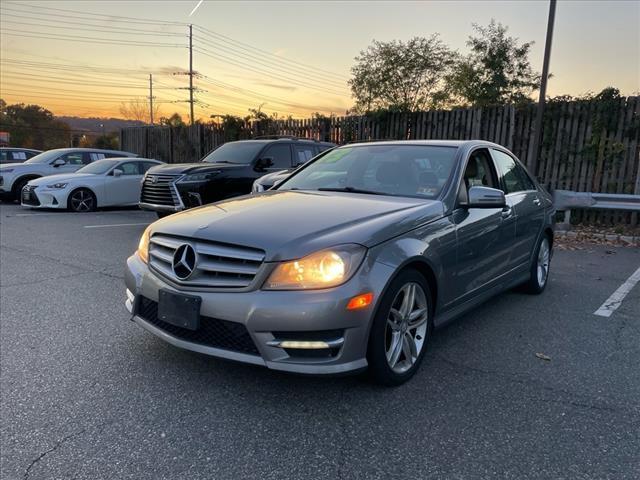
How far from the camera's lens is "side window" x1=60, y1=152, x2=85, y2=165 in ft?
48.3

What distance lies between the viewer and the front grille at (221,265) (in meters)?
2.70

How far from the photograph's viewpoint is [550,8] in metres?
9.48

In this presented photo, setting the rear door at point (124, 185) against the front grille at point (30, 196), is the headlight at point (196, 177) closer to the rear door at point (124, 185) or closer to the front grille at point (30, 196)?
the rear door at point (124, 185)

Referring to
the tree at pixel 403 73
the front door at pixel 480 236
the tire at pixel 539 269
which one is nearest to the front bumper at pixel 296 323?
the front door at pixel 480 236

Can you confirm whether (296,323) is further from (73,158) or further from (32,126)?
(32,126)

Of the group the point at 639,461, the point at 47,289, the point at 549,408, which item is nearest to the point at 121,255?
the point at 47,289

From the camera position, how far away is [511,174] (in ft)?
16.1

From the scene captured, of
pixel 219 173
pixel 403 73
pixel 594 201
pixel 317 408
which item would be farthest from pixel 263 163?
pixel 403 73

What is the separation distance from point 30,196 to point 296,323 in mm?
12166

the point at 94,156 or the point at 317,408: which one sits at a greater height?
the point at 94,156

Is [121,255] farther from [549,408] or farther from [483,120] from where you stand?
[483,120]

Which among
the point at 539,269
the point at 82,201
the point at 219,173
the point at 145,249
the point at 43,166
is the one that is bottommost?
the point at 82,201

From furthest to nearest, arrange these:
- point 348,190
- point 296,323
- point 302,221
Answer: point 348,190
point 302,221
point 296,323

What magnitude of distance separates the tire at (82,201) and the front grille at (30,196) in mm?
861
